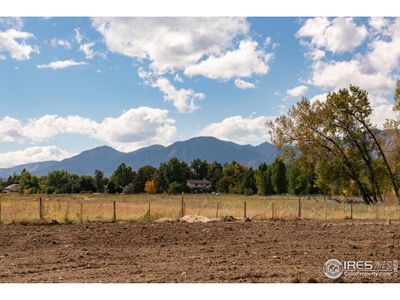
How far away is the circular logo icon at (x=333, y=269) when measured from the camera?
340 inches

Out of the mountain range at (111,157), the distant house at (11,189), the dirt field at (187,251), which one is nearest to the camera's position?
the dirt field at (187,251)

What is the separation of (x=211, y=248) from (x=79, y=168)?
37652 mm

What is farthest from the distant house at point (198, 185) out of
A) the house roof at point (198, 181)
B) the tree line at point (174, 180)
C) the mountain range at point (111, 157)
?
the mountain range at point (111, 157)

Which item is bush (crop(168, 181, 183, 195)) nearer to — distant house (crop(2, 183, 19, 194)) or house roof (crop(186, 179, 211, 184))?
house roof (crop(186, 179, 211, 184))

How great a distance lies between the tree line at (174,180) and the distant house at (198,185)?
101 centimetres

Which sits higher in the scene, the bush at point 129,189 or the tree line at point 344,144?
the tree line at point 344,144

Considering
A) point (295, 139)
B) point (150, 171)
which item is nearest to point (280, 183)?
point (150, 171)

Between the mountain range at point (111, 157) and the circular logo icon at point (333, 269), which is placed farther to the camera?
the mountain range at point (111, 157)

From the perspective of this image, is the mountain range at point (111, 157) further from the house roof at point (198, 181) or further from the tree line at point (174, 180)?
the house roof at point (198, 181)

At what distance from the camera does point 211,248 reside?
12562 mm

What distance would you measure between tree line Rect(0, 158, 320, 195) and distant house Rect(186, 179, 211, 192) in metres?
1.01

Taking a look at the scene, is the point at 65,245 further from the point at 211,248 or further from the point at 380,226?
the point at 380,226

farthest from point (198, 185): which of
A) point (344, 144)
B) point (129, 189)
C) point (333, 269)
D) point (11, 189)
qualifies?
point (333, 269)

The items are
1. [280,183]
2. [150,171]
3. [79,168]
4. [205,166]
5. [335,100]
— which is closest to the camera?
[335,100]
